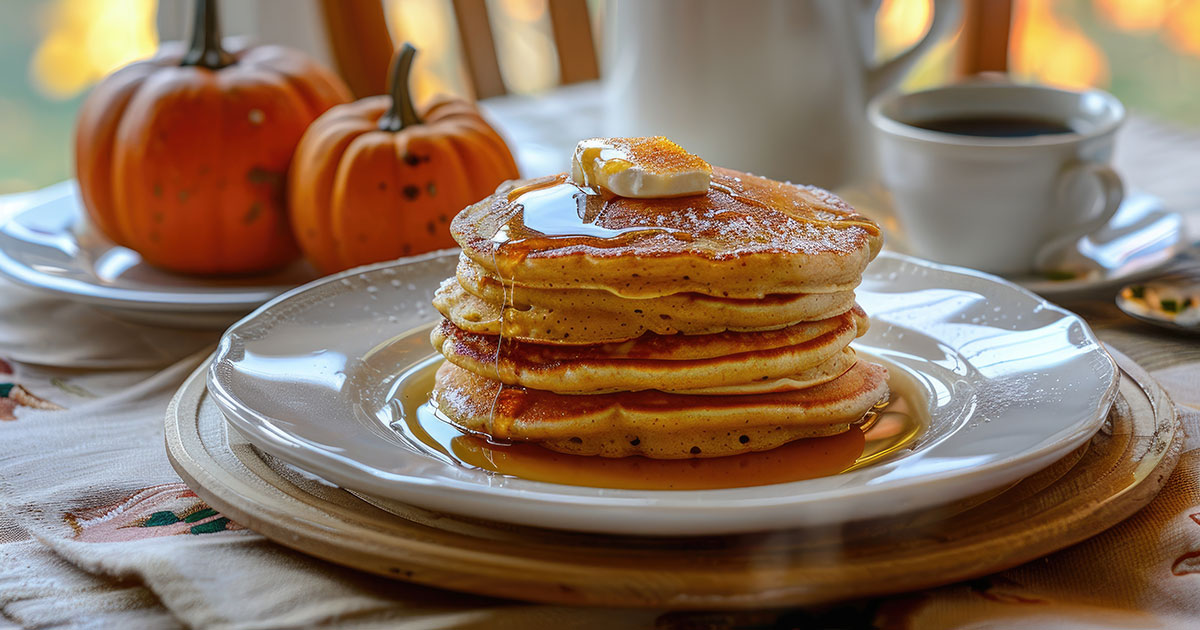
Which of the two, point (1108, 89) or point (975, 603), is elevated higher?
point (975, 603)

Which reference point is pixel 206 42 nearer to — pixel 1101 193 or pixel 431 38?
pixel 1101 193

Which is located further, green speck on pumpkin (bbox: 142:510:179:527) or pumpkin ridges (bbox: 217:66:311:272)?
pumpkin ridges (bbox: 217:66:311:272)

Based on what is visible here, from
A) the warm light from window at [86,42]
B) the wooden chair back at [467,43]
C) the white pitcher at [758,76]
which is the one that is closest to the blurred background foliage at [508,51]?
the warm light from window at [86,42]

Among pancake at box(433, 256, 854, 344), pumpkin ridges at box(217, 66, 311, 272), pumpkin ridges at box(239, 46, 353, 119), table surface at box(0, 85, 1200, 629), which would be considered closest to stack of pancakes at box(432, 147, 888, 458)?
pancake at box(433, 256, 854, 344)

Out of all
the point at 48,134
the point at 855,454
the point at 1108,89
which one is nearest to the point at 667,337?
the point at 855,454

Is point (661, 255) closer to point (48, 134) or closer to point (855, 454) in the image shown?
point (855, 454)

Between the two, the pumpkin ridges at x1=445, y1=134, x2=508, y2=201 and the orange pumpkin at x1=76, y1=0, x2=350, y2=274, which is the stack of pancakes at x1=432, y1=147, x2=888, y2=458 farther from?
the orange pumpkin at x1=76, y1=0, x2=350, y2=274
